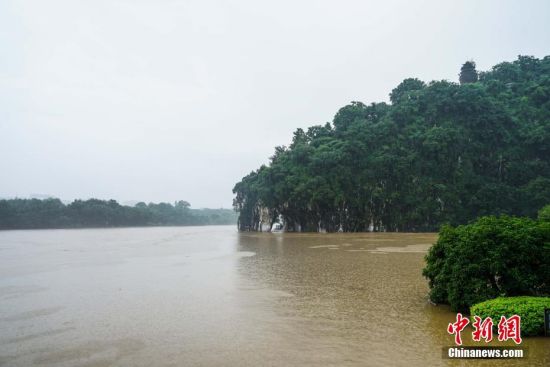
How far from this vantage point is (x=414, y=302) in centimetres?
846

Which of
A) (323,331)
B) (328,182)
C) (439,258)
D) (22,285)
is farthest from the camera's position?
(328,182)

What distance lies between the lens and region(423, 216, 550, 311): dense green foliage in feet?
22.6

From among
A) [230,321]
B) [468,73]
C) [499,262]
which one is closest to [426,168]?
[468,73]

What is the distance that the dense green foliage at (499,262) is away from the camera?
689 cm

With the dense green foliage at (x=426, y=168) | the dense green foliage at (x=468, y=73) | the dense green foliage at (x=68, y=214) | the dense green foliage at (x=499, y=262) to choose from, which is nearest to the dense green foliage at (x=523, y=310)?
the dense green foliage at (x=499, y=262)

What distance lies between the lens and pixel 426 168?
148 ft

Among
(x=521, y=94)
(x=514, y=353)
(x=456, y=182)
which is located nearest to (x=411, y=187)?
(x=456, y=182)

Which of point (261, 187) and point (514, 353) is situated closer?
point (514, 353)

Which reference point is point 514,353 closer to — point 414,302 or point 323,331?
point 323,331

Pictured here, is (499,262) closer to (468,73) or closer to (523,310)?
(523,310)

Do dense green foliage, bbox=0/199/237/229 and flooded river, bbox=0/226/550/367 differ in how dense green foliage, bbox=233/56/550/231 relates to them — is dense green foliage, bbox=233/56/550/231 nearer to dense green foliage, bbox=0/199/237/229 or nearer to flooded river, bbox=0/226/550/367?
flooded river, bbox=0/226/550/367

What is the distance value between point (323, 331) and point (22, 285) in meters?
10.7

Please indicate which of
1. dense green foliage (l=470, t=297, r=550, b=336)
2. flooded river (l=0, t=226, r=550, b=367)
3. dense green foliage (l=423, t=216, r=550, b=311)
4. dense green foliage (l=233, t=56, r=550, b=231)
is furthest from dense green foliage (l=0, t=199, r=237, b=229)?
dense green foliage (l=470, t=297, r=550, b=336)

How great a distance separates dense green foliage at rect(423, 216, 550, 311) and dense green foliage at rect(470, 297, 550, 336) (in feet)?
2.30
